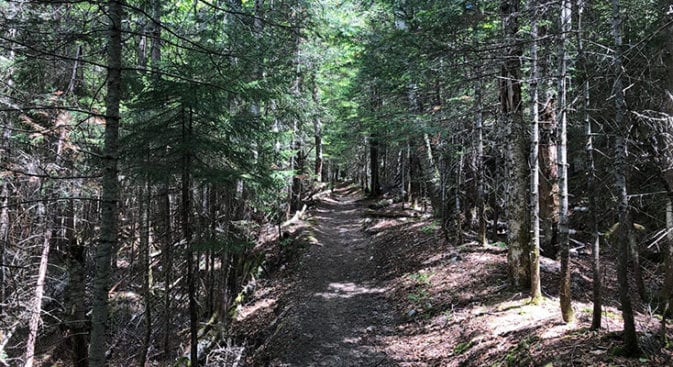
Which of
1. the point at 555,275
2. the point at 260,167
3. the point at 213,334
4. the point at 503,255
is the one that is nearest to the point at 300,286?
the point at 213,334

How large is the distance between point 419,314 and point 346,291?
9.86 ft

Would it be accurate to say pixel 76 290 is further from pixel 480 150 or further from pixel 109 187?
pixel 480 150

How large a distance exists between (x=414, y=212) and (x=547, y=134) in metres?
9.65

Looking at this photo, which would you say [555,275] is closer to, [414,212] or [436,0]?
[436,0]

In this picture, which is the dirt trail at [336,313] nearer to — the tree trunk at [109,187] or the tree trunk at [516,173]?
the tree trunk at [516,173]

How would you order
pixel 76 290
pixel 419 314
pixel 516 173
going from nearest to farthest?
pixel 516 173 < pixel 419 314 < pixel 76 290

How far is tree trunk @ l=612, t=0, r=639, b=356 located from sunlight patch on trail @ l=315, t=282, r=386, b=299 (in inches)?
269

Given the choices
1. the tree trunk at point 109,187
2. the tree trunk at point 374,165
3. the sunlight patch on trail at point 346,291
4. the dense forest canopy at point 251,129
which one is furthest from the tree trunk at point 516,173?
the tree trunk at point 374,165

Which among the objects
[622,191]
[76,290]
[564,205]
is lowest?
[76,290]

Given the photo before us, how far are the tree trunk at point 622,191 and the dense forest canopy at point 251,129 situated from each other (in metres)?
0.02

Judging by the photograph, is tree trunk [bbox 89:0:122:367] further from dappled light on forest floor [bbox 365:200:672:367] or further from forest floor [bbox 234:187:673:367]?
dappled light on forest floor [bbox 365:200:672:367]

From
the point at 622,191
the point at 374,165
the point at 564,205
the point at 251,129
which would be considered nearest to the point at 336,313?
the point at 251,129

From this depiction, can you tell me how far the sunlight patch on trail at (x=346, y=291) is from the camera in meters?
10.9

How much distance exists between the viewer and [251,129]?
344 inches
